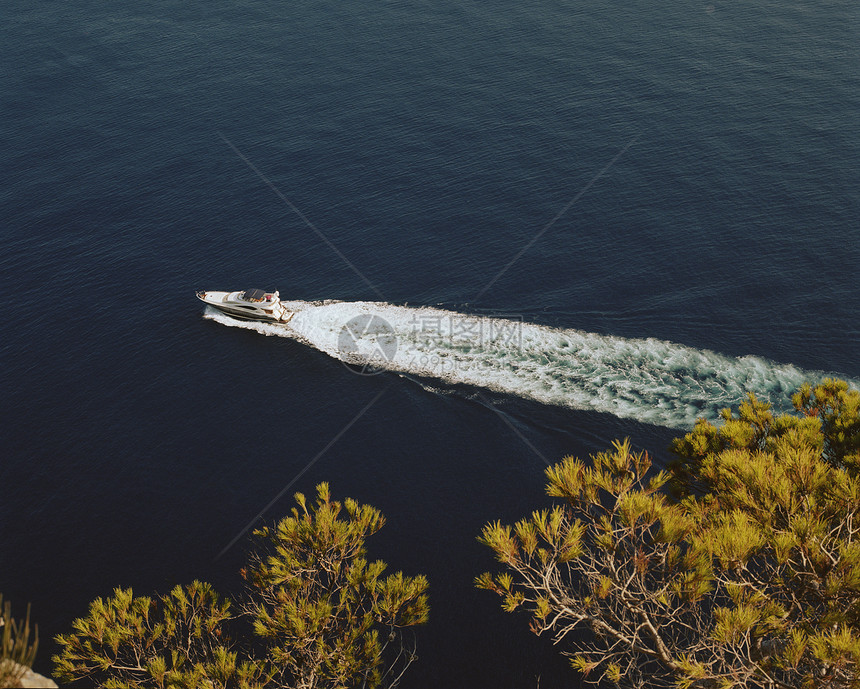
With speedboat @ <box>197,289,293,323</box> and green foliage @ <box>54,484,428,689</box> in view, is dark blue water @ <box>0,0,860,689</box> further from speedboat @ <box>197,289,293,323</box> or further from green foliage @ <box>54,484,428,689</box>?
green foliage @ <box>54,484,428,689</box>

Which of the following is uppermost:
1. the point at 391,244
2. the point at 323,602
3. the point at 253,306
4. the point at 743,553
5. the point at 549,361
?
the point at 743,553

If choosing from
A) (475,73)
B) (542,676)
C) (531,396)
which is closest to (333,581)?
(542,676)

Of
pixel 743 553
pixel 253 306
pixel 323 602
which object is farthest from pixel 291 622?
pixel 253 306

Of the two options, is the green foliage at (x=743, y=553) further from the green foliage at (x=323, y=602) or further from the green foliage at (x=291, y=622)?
the green foliage at (x=291, y=622)

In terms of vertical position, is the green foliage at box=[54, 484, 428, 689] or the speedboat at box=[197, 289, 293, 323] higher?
the green foliage at box=[54, 484, 428, 689]

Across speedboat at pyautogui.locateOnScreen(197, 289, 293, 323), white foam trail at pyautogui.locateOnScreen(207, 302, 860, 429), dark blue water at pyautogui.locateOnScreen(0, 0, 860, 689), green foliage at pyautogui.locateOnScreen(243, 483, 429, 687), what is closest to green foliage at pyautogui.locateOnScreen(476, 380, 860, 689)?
green foliage at pyautogui.locateOnScreen(243, 483, 429, 687)

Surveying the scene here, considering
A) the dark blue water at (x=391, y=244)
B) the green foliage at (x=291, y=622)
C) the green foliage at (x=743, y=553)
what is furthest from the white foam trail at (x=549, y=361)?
the green foliage at (x=291, y=622)

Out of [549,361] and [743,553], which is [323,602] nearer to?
[743,553]
